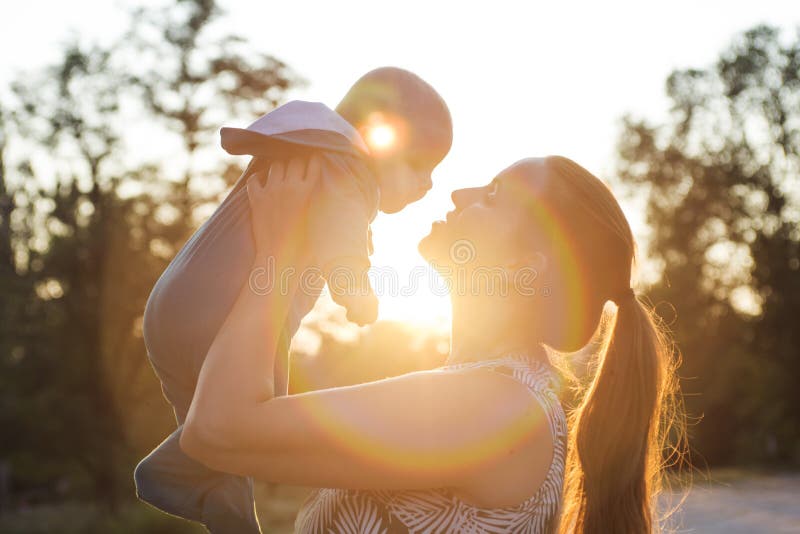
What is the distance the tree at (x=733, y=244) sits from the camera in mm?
25078

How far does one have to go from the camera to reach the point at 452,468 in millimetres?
1795

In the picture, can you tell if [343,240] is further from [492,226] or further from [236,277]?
[492,226]

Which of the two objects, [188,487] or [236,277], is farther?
[188,487]

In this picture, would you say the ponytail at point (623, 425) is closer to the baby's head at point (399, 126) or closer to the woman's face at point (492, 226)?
the woman's face at point (492, 226)

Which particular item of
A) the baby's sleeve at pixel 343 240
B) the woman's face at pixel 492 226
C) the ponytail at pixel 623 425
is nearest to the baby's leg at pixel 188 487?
the baby's sleeve at pixel 343 240

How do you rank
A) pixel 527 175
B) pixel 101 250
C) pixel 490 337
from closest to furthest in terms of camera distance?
pixel 490 337
pixel 527 175
pixel 101 250

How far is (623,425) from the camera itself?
2.44 metres

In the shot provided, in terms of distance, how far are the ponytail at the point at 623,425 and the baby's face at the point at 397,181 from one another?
722mm

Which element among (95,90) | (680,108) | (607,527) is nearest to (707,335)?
(680,108)

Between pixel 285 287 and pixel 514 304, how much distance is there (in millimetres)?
791

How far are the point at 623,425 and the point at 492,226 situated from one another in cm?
73

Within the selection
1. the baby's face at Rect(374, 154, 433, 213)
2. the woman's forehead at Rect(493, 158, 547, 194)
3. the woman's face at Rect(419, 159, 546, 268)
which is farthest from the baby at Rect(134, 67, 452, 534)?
the woman's forehead at Rect(493, 158, 547, 194)

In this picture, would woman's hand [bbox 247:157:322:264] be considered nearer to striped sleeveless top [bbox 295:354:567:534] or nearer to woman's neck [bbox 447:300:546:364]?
striped sleeveless top [bbox 295:354:567:534]

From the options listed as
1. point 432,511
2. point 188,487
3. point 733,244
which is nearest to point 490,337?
point 432,511
